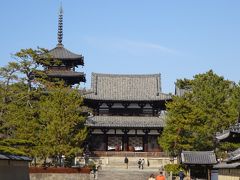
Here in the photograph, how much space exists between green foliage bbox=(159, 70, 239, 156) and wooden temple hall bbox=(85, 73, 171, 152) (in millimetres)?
8855

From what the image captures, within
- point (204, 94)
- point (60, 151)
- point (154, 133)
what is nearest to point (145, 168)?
point (154, 133)

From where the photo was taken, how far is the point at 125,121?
206ft

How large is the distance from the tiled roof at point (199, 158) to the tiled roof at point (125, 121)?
19300 mm

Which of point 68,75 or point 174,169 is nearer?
point 174,169

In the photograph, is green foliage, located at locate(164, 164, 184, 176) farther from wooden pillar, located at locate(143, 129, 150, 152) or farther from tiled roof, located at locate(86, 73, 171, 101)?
tiled roof, located at locate(86, 73, 171, 101)

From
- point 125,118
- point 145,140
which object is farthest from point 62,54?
point 145,140

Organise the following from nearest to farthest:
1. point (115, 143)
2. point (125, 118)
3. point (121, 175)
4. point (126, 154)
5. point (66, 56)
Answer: point (121, 175) → point (126, 154) → point (115, 143) → point (125, 118) → point (66, 56)

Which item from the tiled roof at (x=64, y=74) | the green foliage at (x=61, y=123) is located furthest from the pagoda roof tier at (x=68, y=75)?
the green foliage at (x=61, y=123)

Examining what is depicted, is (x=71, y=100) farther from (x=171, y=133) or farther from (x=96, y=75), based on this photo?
(x=96, y=75)

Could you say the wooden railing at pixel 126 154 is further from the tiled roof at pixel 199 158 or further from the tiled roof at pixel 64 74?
the tiled roof at pixel 199 158

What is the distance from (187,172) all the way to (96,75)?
29.7m

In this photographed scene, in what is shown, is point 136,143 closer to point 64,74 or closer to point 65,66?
point 64,74

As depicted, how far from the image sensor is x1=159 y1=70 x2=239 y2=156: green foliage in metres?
49.2

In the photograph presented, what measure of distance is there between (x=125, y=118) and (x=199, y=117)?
53.0 ft
